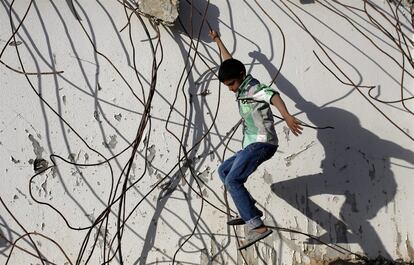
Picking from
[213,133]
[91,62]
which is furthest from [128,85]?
[213,133]

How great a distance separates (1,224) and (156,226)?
951mm

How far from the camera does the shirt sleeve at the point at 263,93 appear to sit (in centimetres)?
416

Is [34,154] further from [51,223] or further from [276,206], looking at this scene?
[276,206]

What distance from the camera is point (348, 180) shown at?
189 inches

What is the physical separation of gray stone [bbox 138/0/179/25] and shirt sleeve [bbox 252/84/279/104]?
75cm

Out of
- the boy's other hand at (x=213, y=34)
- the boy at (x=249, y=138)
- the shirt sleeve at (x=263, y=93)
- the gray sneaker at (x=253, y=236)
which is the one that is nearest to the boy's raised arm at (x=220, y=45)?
the boy's other hand at (x=213, y=34)

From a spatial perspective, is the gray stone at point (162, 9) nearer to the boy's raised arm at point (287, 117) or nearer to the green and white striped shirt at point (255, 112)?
the green and white striped shirt at point (255, 112)

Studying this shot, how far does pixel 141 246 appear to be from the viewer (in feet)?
15.4

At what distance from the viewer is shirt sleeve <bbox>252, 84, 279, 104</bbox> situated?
4156mm

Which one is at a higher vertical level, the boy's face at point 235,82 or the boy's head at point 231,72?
the boy's head at point 231,72

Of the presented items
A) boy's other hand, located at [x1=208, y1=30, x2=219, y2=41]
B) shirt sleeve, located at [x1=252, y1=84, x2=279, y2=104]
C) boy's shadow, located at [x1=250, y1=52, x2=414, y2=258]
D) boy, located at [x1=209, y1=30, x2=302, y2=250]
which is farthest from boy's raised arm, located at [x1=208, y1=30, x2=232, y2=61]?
boy's shadow, located at [x1=250, y1=52, x2=414, y2=258]

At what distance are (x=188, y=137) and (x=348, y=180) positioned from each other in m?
1.07

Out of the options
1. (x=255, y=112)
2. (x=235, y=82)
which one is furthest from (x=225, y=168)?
(x=235, y=82)

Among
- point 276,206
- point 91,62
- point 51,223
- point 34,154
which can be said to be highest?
point 91,62
